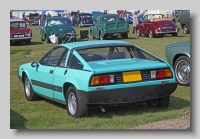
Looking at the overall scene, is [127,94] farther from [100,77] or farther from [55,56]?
[55,56]

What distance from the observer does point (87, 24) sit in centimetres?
2081

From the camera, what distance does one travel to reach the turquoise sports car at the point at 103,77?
699 cm

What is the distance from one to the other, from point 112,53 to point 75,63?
0.71 meters

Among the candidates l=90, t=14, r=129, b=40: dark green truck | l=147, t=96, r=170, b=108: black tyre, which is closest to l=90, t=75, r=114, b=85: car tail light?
l=147, t=96, r=170, b=108: black tyre

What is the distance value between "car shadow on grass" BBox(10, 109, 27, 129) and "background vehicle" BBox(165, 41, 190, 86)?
3.84 m

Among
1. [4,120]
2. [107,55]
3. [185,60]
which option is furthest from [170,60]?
[4,120]

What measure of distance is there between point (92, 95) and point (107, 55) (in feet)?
3.58

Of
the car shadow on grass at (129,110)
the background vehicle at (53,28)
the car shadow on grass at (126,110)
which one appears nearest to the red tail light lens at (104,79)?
the car shadow on grass at (126,110)

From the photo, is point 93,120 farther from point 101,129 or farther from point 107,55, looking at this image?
point 107,55

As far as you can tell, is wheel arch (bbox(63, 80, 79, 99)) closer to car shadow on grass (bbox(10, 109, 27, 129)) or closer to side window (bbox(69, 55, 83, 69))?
side window (bbox(69, 55, 83, 69))

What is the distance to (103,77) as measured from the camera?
6.95m

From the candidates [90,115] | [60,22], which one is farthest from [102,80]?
[60,22]

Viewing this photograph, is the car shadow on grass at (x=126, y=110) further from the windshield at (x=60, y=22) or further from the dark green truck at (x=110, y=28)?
the windshield at (x=60, y=22)

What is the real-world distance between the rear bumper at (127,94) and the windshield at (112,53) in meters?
0.61
